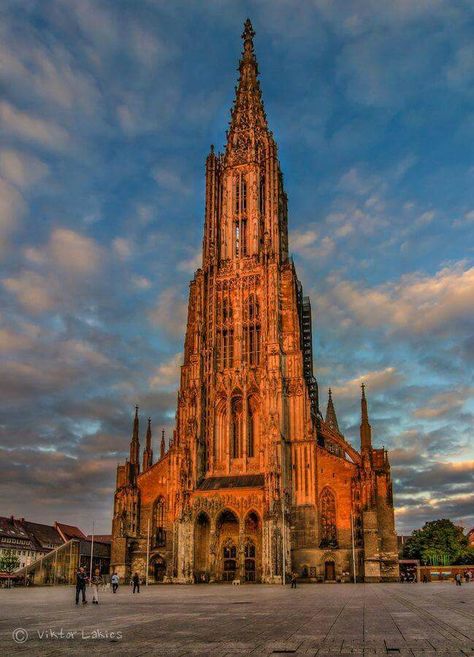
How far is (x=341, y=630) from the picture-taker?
46.5 ft

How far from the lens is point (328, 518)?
6103 centimetres

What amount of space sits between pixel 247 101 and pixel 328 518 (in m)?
57.9

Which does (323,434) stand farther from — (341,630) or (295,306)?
(341,630)

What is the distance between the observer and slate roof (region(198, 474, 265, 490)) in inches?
2333

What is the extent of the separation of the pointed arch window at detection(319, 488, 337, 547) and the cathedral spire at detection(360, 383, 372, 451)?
5929 millimetres

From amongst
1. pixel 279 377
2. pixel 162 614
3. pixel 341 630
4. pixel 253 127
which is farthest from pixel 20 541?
pixel 341 630

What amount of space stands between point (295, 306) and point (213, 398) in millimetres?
14046

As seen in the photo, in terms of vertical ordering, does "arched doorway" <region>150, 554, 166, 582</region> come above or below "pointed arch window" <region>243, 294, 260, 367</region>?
below

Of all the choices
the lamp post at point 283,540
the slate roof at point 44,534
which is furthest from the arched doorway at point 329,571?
the slate roof at point 44,534

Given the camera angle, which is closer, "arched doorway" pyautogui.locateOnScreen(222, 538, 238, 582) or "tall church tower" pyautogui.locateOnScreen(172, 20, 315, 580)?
"arched doorway" pyautogui.locateOnScreen(222, 538, 238, 582)

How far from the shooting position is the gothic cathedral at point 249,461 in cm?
5803
